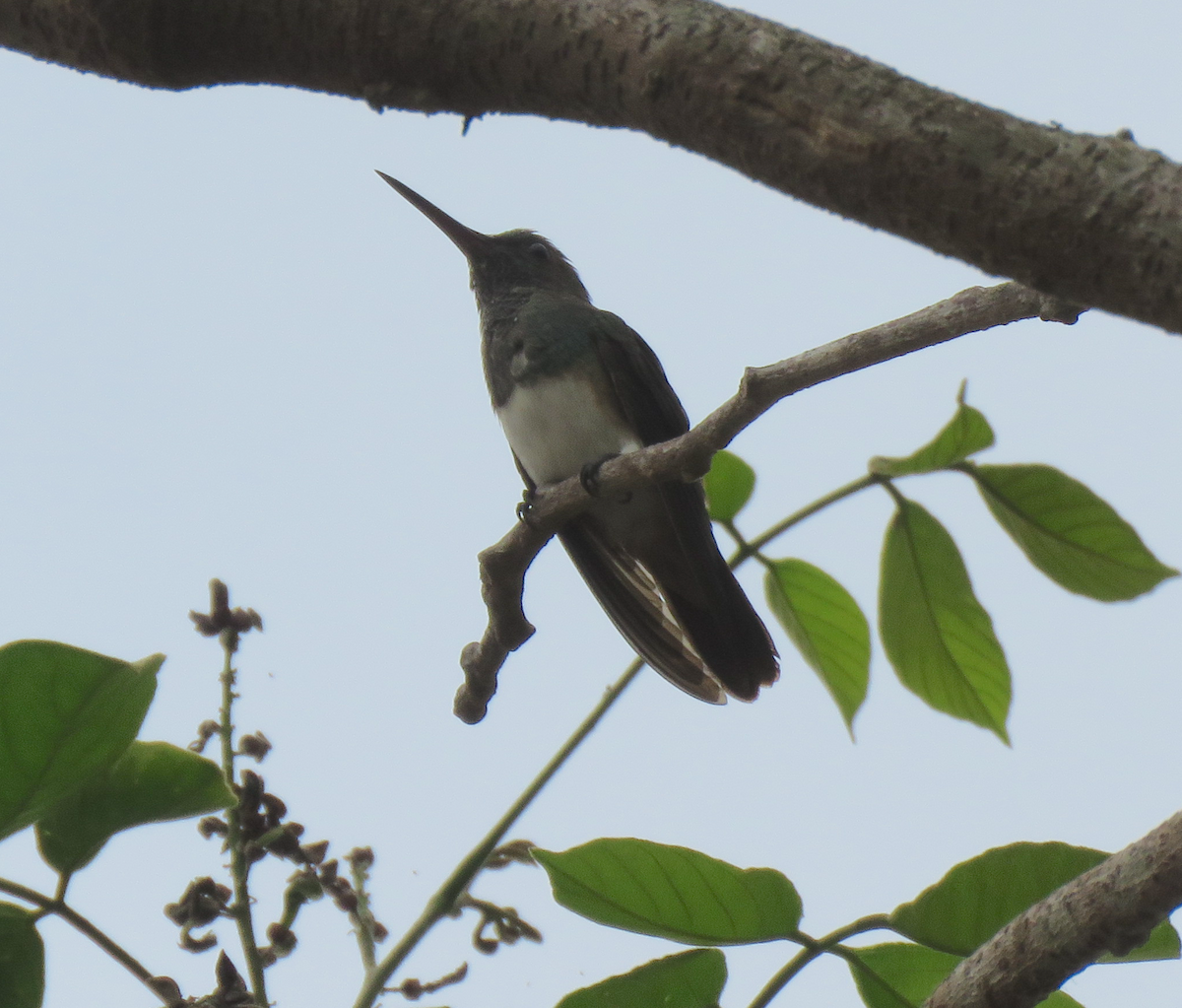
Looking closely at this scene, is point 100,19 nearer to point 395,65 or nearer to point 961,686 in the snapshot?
point 395,65

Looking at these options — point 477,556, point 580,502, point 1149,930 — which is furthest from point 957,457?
point 1149,930

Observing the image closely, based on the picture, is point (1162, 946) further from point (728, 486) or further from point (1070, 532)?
point (728, 486)

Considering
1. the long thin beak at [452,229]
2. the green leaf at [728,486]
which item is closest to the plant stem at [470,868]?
the green leaf at [728,486]

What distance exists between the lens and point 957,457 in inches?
94.6

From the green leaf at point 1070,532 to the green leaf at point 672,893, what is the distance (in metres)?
1.06

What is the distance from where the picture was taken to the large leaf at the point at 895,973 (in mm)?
1698

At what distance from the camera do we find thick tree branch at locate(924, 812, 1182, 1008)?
1378 mm

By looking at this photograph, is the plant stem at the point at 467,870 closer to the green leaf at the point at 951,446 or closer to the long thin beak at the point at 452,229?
the green leaf at the point at 951,446

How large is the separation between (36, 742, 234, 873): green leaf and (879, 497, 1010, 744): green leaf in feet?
4.62

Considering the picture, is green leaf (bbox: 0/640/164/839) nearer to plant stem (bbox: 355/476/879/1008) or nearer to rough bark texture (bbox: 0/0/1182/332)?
plant stem (bbox: 355/476/879/1008)

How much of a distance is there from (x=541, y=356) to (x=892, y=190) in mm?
2812

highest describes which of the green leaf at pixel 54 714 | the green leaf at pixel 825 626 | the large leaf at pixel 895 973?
the green leaf at pixel 825 626

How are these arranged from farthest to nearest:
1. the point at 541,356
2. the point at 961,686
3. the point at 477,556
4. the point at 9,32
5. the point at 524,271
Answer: the point at 524,271, the point at 541,356, the point at 961,686, the point at 477,556, the point at 9,32

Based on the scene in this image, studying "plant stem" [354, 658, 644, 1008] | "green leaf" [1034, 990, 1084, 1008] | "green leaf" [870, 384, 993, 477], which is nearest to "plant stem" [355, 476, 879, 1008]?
"plant stem" [354, 658, 644, 1008]
